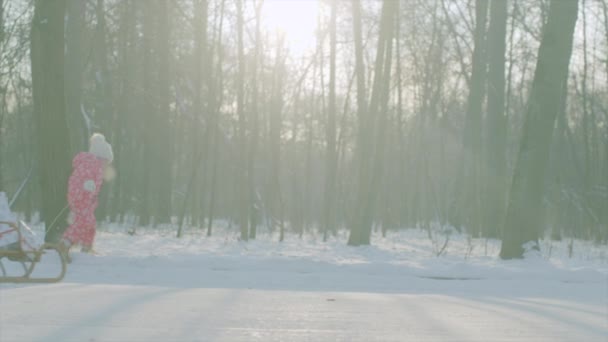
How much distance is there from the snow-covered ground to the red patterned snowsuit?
0.41 metres

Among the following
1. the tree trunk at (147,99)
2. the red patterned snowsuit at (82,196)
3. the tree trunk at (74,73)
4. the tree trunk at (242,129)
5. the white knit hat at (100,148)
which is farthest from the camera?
the tree trunk at (147,99)

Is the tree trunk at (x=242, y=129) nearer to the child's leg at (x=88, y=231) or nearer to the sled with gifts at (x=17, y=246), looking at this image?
the child's leg at (x=88, y=231)

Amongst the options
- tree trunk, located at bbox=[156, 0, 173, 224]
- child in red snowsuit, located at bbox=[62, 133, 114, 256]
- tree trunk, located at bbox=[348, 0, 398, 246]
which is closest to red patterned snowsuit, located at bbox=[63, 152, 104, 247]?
child in red snowsuit, located at bbox=[62, 133, 114, 256]

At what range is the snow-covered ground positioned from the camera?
478cm

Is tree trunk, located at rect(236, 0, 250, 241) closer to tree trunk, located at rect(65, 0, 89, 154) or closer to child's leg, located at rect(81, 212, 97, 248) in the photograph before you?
tree trunk, located at rect(65, 0, 89, 154)

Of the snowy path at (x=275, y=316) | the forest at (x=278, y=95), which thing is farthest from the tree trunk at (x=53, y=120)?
the snowy path at (x=275, y=316)

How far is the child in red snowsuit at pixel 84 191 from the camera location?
10.1 metres

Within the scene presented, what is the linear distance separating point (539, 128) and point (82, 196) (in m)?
7.91

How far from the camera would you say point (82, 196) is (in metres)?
10.2

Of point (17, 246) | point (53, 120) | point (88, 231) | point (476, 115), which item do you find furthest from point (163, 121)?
point (17, 246)

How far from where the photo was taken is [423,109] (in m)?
32.3

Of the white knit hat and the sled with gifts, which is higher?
the white knit hat

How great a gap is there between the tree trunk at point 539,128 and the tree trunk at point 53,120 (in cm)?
790

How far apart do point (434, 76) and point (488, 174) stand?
11.7 meters
